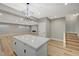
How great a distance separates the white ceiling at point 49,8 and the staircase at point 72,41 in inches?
13.2

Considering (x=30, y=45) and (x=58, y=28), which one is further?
(x=58, y=28)

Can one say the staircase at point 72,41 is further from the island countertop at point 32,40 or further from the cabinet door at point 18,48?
the cabinet door at point 18,48

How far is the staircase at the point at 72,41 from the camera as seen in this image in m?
1.25

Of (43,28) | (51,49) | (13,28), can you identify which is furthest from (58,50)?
(13,28)

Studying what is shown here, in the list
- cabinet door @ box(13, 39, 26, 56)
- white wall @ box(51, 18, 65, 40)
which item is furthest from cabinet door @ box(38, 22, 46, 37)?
cabinet door @ box(13, 39, 26, 56)

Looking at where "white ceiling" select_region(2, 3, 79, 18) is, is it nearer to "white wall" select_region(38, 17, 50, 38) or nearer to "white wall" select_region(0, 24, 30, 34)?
"white wall" select_region(38, 17, 50, 38)

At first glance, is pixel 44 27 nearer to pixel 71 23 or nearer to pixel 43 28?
pixel 43 28

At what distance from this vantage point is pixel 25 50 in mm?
1249

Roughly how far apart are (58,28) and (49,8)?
1.13 ft

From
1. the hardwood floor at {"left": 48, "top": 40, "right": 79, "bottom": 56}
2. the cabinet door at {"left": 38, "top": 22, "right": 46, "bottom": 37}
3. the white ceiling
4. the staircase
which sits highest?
the white ceiling

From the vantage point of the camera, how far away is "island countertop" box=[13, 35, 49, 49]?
1246mm

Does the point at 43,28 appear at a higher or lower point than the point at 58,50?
higher

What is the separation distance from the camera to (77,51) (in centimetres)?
122

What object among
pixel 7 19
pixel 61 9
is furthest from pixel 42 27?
pixel 7 19
